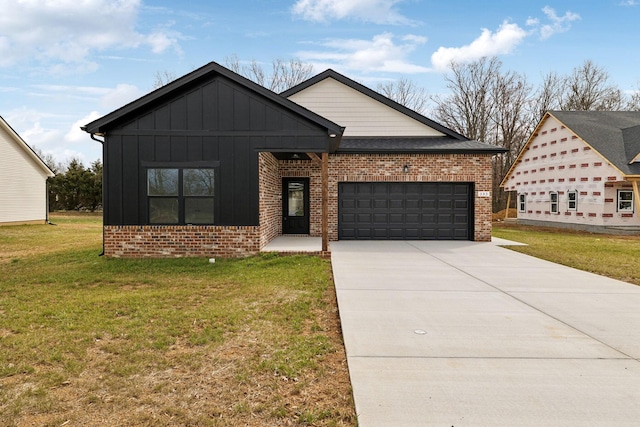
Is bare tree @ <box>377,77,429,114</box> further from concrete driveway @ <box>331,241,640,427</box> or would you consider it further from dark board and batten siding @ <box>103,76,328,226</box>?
concrete driveway @ <box>331,241,640,427</box>

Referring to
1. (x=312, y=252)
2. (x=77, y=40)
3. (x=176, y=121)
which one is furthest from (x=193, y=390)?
(x=77, y=40)

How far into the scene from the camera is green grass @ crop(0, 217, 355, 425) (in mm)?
2756

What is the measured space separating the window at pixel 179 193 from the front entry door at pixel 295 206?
169 inches

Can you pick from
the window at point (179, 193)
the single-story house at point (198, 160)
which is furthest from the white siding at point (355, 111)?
the window at point (179, 193)

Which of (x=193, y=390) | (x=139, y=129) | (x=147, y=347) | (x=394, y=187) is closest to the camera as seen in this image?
(x=193, y=390)

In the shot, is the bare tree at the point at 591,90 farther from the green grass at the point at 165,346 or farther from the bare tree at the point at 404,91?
the green grass at the point at 165,346

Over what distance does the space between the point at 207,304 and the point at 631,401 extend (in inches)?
192

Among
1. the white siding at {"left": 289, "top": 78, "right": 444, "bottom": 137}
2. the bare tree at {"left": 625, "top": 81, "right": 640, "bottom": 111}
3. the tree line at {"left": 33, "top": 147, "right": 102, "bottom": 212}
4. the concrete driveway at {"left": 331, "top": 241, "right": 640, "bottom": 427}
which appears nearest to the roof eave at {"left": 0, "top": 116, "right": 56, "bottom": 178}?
the tree line at {"left": 33, "top": 147, "right": 102, "bottom": 212}

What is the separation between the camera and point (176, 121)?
9.52 meters

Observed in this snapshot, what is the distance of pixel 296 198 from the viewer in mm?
13797

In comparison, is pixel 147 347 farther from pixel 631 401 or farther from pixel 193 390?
pixel 631 401

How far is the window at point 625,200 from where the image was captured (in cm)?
1838

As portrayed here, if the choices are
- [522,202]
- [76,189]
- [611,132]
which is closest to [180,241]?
[611,132]

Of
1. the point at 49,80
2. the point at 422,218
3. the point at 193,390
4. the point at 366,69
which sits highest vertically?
the point at 366,69
